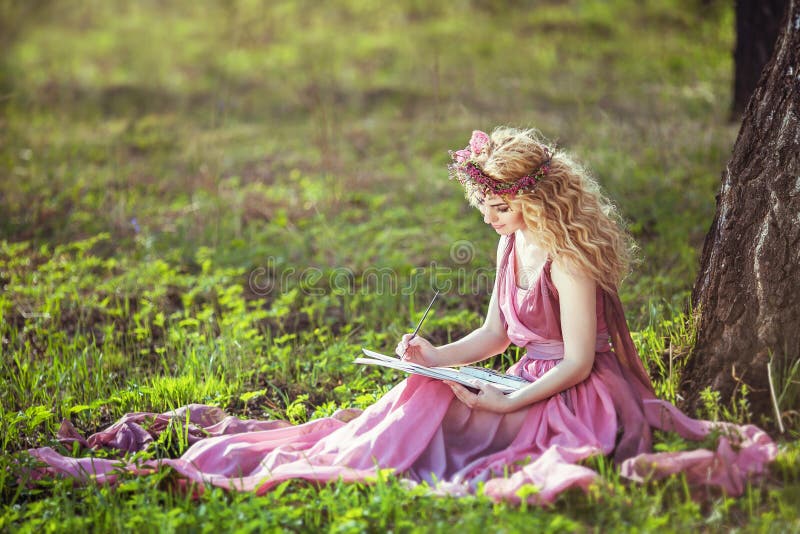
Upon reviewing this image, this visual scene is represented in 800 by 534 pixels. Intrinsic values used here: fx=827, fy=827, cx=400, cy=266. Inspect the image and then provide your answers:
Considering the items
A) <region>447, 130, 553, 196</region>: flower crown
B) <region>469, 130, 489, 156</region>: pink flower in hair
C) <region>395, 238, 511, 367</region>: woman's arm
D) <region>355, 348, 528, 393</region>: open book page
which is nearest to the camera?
<region>355, 348, 528, 393</region>: open book page

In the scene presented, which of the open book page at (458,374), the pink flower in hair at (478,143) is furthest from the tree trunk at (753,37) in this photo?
the open book page at (458,374)

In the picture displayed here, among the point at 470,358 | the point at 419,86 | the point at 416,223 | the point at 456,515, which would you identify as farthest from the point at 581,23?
the point at 456,515

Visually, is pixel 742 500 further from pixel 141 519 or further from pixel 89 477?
pixel 89 477

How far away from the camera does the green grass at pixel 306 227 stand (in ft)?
9.10

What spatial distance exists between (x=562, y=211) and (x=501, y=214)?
231mm

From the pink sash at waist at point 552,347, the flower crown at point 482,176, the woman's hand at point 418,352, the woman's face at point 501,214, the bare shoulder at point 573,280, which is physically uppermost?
the flower crown at point 482,176

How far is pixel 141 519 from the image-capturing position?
8.70 ft

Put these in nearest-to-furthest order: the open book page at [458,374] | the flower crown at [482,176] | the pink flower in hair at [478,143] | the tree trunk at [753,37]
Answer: the open book page at [458,374]
the flower crown at [482,176]
the pink flower in hair at [478,143]
the tree trunk at [753,37]

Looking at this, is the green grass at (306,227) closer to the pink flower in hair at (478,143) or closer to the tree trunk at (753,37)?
the tree trunk at (753,37)

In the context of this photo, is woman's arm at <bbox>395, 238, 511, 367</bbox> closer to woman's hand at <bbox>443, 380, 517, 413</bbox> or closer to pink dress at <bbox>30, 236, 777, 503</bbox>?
pink dress at <bbox>30, 236, 777, 503</bbox>

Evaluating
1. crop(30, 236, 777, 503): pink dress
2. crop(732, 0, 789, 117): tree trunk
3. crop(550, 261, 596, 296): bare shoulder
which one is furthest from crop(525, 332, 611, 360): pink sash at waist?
crop(732, 0, 789, 117): tree trunk

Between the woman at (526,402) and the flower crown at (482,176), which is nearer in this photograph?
the woman at (526,402)

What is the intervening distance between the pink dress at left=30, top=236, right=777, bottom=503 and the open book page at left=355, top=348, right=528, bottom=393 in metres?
0.07

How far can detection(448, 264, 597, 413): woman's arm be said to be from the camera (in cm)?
294
